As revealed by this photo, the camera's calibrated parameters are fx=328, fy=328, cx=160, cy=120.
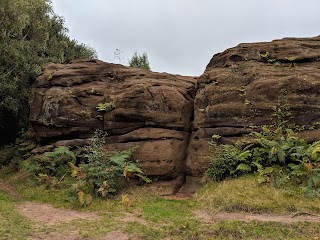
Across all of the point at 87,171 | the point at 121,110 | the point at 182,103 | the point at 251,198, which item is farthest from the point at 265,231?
the point at 121,110

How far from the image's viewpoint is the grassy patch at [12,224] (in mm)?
7971

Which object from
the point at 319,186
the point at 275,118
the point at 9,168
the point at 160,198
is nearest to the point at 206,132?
the point at 275,118

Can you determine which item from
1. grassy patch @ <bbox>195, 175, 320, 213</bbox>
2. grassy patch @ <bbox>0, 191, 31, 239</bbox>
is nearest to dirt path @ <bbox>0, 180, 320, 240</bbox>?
grassy patch @ <bbox>0, 191, 31, 239</bbox>

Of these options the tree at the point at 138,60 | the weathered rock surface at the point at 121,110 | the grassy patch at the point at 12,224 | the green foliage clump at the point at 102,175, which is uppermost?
the tree at the point at 138,60

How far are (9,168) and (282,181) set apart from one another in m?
14.6

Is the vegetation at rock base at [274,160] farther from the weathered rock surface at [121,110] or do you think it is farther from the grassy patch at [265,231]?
the grassy patch at [265,231]

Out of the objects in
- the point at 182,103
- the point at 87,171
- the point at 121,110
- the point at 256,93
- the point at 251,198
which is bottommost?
the point at 251,198

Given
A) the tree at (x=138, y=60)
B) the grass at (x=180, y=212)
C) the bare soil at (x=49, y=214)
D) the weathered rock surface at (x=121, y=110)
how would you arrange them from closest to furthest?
the grass at (x=180, y=212) < the bare soil at (x=49, y=214) < the weathered rock surface at (x=121, y=110) < the tree at (x=138, y=60)

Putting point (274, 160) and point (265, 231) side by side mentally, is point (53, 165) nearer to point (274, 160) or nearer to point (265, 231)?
point (274, 160)

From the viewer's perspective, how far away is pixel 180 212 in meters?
10.6

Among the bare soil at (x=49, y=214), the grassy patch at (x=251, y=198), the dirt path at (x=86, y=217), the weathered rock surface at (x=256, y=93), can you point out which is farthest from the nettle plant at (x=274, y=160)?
the bare soil at (x=49, y=214)

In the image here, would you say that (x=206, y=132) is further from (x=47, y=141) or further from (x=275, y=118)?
(x=47, y=141)

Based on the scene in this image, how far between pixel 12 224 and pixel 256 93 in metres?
10.9

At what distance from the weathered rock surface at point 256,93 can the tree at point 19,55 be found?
11043 millimetres
